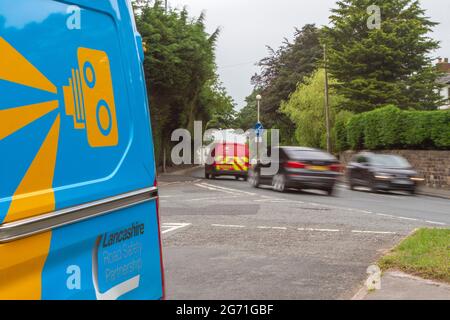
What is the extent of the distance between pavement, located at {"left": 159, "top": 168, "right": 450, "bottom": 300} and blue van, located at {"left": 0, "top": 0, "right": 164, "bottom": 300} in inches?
109

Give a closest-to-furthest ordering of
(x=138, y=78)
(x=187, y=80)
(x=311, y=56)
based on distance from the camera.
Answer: (x=138, y=78)
(x=187, y=80)
(x=311, y=56)

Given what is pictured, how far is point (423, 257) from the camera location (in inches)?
287

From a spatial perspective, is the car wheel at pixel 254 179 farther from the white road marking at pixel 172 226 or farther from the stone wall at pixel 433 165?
the white road marking at pixel 172 226

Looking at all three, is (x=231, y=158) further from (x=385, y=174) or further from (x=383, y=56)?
(x=383, y=56)

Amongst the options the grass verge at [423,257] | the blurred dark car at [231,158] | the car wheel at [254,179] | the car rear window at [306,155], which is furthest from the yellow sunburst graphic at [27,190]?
the blurred dark car at [231,158]

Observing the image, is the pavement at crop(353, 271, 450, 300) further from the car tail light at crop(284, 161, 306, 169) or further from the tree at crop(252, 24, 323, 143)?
the tree at crop(252, 24, 323, 143)

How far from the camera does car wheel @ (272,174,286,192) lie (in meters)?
21.0

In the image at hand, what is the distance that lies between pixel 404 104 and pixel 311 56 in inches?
846

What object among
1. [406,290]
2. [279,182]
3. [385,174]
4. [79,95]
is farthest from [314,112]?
[79,95]

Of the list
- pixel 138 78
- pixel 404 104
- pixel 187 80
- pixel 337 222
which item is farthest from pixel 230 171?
pixel 138 78

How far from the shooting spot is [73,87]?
2613 millimetres

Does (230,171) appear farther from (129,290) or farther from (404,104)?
(129,290)

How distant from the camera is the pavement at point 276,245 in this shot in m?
6.18

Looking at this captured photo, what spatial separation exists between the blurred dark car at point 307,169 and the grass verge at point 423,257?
1106 cm
